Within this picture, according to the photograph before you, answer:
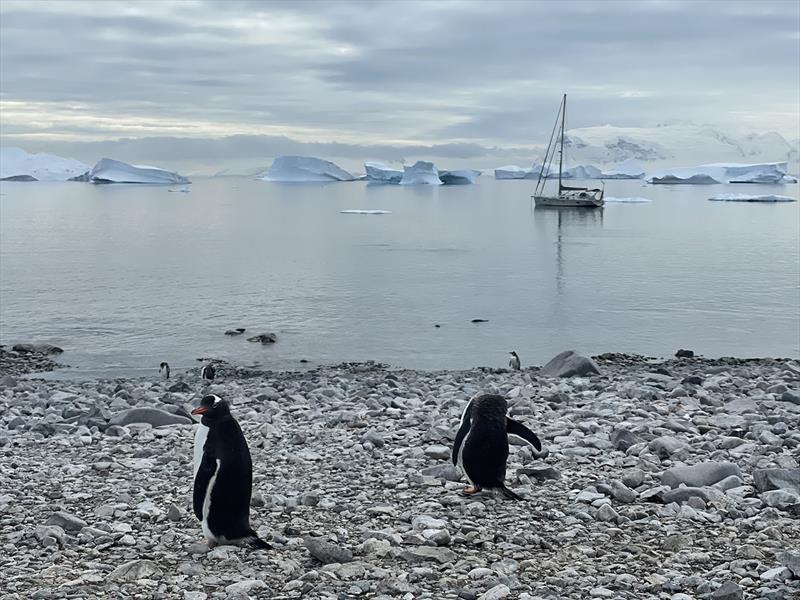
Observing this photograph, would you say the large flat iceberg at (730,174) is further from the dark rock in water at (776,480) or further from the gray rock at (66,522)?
the gray rock at (66,522)

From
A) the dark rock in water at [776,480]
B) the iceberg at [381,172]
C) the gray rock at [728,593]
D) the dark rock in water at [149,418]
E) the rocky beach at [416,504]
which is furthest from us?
the iceberg at [381,172]

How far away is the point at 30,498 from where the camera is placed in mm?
6871

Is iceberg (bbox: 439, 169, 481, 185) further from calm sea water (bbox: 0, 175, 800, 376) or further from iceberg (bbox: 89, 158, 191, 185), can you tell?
calm sea water (bbox: 0, 175, 800, 376)

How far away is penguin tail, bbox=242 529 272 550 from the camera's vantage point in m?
5.68

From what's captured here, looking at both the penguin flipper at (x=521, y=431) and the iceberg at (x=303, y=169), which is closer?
the penguin flipper at (x=521, y=431)

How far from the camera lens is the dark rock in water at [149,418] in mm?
9578

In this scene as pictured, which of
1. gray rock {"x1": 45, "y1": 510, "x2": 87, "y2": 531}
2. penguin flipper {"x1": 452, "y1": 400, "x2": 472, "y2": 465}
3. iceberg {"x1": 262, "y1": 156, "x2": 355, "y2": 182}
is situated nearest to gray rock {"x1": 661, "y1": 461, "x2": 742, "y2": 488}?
penguin flipper {"x1": 452, "y1": 400, "x2": 472, "y2": 465}

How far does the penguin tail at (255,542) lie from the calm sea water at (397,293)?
1194 centimetres

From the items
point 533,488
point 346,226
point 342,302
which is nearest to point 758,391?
point 533,488

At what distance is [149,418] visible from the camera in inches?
379

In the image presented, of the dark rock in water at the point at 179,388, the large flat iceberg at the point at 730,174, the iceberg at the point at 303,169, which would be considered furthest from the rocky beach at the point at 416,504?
the iceberg at the point at 303,169

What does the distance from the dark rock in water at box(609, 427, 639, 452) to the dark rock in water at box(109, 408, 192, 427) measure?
14.7 ft

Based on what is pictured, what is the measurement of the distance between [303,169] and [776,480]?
142 metres

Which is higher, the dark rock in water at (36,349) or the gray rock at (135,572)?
the gray rock at (135,572)
